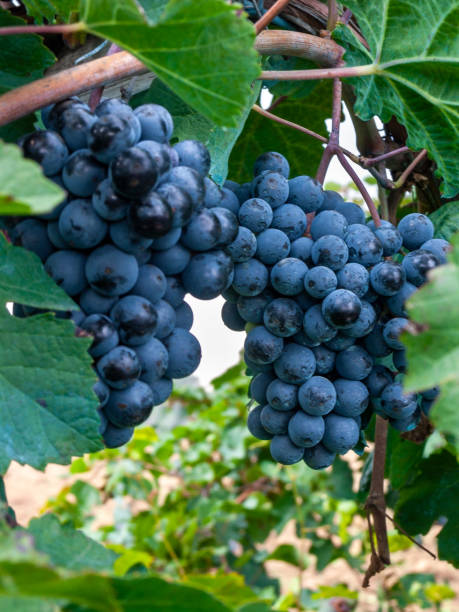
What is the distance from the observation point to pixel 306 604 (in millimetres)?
2225

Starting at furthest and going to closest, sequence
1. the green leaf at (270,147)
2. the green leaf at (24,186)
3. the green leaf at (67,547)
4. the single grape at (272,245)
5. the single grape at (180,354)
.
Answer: the green leaf at (270,147) < the single grape at (272,245) < the single grape at (180,354) < the green leaf at (67,547) < the green leaf at (24,186)

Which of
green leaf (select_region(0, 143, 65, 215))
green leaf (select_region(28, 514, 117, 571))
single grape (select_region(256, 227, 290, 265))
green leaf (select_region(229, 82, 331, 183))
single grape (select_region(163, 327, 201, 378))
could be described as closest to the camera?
green leaf (select_region(0, 143, 65, 215))

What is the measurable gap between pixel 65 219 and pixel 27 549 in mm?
307

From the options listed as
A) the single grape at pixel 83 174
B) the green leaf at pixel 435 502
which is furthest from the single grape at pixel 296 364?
the green leaf at pixel 435 502

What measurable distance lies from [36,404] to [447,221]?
0.62 meters

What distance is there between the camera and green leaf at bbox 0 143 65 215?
0.45m

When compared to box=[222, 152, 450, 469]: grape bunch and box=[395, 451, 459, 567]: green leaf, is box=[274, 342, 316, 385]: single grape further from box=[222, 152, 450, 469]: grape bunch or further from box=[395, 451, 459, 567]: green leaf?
box=[395, 451, 459, 567]: green leaf

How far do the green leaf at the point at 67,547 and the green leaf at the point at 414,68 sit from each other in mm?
616

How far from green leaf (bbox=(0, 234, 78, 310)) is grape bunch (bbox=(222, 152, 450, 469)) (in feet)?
0.75

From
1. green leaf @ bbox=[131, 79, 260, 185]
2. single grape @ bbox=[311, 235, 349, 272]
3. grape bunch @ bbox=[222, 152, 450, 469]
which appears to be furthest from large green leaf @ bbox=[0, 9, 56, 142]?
single grape @ bbox=[311, 235, 349, 272]

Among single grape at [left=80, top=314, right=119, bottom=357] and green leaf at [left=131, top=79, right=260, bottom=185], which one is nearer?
single grape at [left=80, top=314, right=119, bottom=357]

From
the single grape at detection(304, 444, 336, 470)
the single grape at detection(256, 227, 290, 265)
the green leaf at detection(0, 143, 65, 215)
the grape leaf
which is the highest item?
the green leaf at detection(0, 143, 65, 215)

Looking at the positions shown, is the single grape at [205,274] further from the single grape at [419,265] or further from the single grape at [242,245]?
the single grape at [419,265]

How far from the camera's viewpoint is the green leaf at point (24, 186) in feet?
1.47
